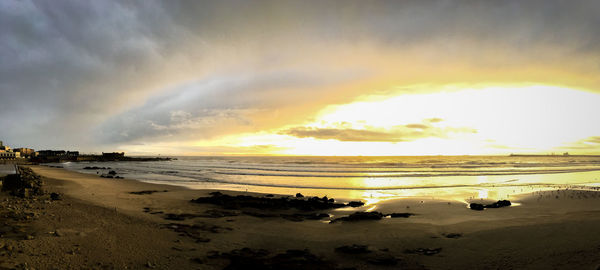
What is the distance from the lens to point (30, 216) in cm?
1068

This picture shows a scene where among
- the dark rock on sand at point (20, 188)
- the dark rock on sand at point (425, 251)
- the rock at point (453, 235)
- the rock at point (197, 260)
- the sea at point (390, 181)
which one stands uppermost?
the dark rock on sand at point (20, 188)

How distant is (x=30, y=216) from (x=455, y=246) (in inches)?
592

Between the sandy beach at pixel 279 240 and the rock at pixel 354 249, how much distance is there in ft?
0.10

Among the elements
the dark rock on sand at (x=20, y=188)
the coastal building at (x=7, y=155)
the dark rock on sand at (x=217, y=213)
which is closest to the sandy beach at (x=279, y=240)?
the dark rock on sand at (x=217, y=213)

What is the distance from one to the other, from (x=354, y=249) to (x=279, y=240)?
285 centimetres

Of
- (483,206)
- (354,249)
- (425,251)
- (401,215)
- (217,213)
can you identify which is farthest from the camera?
(483,206)

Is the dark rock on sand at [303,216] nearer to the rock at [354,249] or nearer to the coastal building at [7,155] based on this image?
the rock at [354,249]

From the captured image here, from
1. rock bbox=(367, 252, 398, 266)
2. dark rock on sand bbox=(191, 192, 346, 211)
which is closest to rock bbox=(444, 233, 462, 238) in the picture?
rock bbox=(367, 252, 398, 266)

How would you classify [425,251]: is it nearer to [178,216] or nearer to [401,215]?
[401,215]

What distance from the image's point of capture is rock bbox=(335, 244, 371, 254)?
9181 mm

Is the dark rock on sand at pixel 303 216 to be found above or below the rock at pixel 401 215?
below

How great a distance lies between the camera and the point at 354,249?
9289 mm

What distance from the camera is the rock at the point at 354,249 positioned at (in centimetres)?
918

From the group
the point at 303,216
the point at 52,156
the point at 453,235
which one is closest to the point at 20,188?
the point at 303,216
